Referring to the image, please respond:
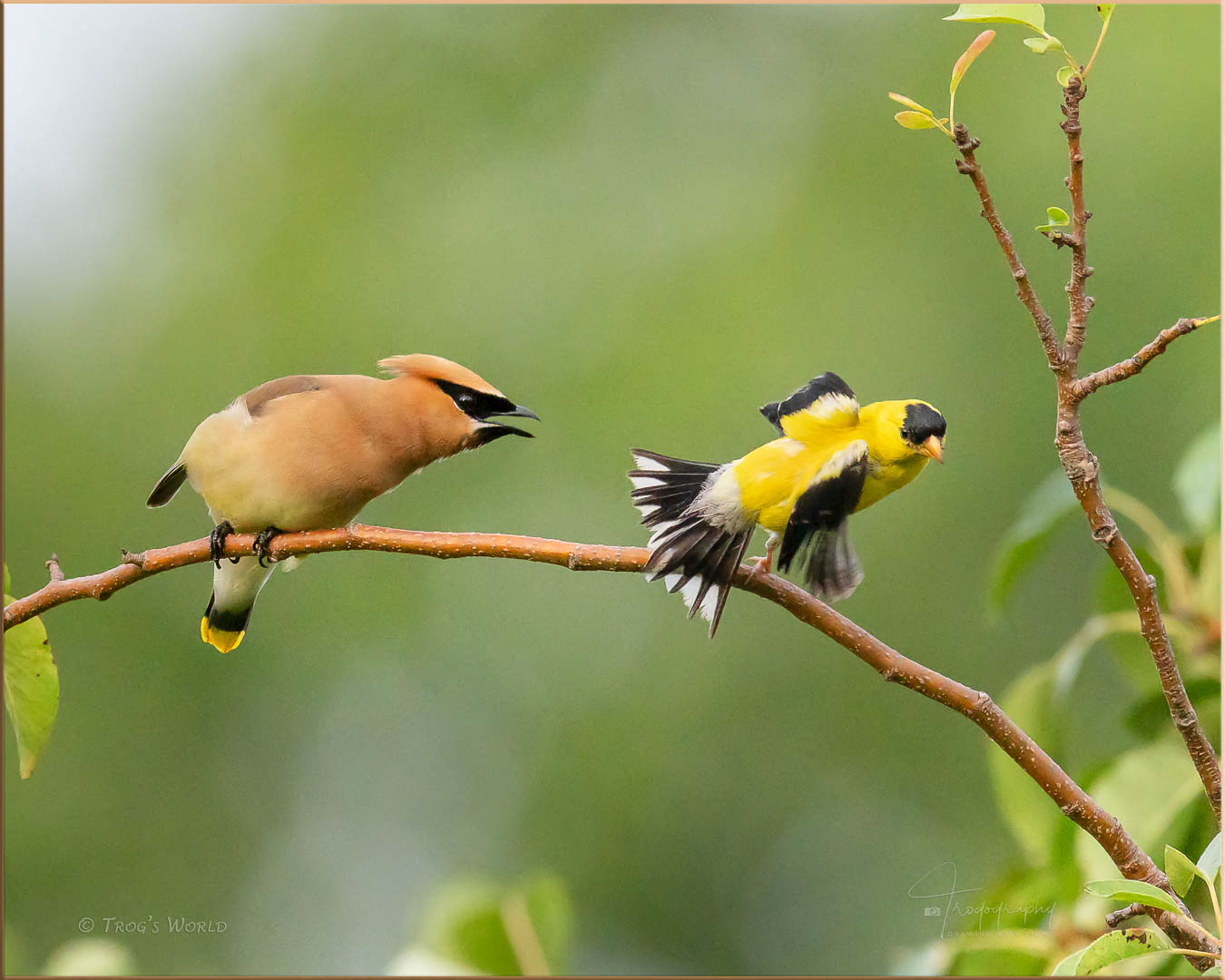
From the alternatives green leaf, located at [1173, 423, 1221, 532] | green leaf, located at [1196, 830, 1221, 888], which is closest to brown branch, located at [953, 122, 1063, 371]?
green leaf, located at [1196, 830, 1221, 888]

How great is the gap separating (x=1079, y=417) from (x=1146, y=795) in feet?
3.06

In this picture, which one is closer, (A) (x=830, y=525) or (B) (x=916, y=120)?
(B) (x=916, y=120)

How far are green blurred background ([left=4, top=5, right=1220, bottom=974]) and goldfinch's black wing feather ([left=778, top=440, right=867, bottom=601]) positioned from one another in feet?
21.1

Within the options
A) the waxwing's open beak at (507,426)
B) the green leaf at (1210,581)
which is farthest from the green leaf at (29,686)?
the green leaf at (1210,581)

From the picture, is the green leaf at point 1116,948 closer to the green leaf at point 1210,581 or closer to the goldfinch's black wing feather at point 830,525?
the goldfinch's black wing feather at point 830,525

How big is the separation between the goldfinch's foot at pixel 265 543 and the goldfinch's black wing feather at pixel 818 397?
840 mm

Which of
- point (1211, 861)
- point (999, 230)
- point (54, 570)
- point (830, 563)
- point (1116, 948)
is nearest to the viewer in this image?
point (999, 230)

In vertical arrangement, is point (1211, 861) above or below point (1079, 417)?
below

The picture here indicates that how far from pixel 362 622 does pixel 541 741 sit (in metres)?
1.73

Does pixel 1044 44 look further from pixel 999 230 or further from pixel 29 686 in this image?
pixel 29 686

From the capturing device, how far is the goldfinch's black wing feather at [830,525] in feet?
5.26

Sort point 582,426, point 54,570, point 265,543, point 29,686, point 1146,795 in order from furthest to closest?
point 582,426, point 265,543, point 1146,795, point 54,570, point 29,686

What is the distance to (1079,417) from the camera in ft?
4.34

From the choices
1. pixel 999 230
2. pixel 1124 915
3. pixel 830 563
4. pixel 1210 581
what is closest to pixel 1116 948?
pixel 1124 915
